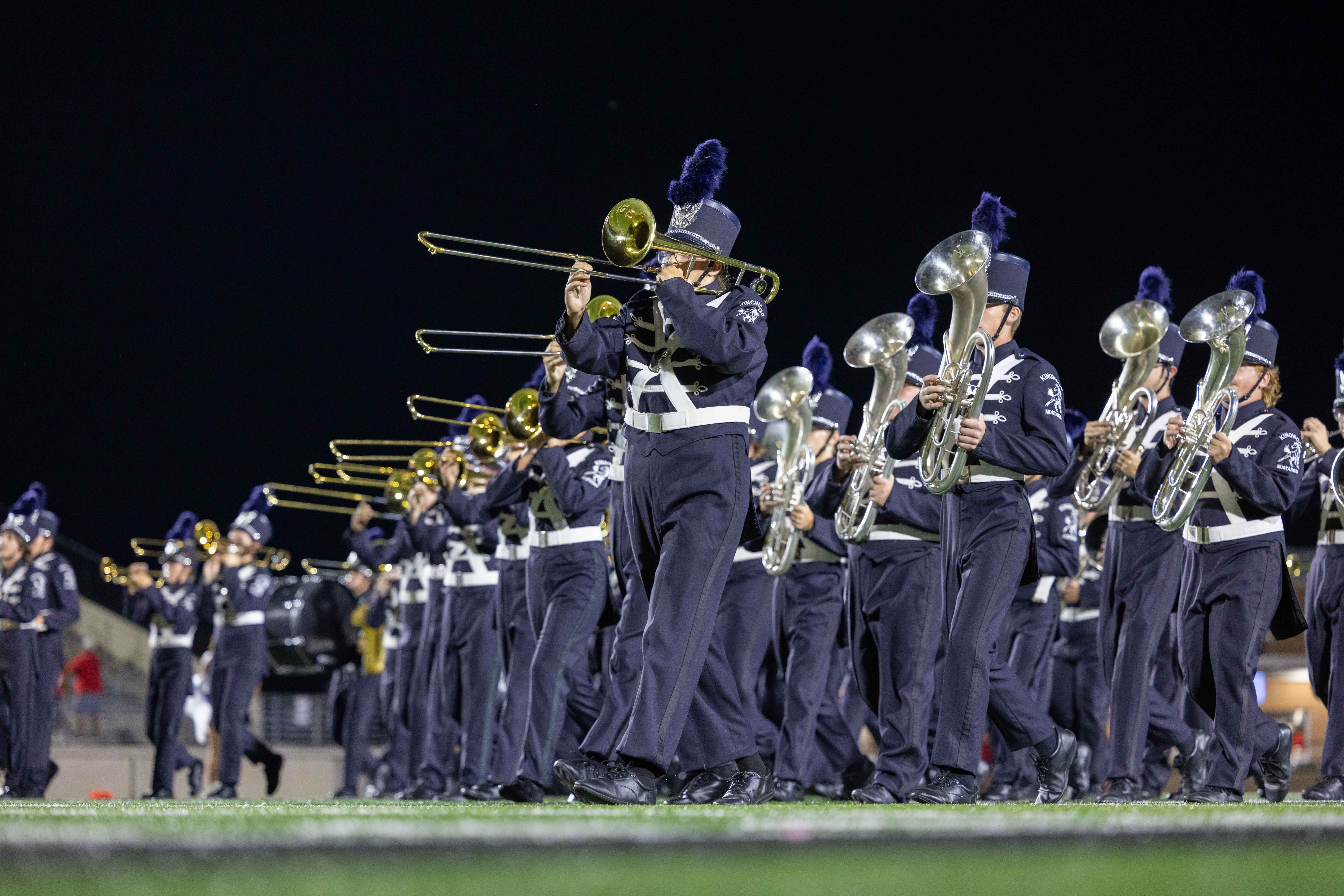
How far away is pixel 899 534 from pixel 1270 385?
2036mm

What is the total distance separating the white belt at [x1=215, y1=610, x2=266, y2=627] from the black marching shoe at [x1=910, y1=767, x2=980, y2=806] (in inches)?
338

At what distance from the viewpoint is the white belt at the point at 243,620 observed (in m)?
Result: 13.3

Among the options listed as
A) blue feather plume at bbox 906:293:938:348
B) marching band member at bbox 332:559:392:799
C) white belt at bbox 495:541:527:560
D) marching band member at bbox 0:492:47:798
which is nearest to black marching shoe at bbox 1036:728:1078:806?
blue feather plume at bbox 906:293:938:348

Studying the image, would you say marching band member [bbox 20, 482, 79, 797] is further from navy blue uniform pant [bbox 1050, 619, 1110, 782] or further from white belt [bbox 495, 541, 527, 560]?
navy blue uniform pant [bbox 1050, 619, 1110, 782]

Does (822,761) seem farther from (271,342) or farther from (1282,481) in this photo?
(271,342)

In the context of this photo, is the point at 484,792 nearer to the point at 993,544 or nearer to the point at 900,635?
the point at 900,635

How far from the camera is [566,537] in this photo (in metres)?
8.04

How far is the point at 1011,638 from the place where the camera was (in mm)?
9477

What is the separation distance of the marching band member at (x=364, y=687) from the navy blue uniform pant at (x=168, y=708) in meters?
1.65

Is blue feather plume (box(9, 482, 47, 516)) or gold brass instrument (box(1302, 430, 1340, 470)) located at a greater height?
gold brass instrument (box(1302, 430, 1340, 470))

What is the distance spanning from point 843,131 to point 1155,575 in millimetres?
13027

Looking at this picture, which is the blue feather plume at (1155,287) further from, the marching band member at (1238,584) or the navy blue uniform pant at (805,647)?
the navy blue uniform pant at (805,647)

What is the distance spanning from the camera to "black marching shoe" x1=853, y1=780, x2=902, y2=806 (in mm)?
6254

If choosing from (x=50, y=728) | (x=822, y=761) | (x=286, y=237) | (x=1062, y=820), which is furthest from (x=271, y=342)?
(x=1062, y=820)
